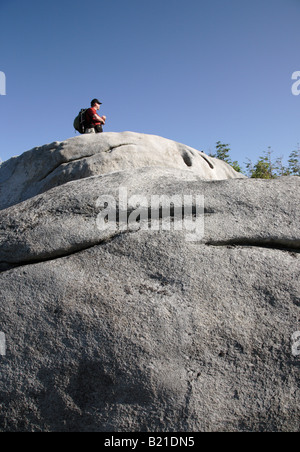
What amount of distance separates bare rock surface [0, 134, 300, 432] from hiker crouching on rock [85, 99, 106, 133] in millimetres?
4590

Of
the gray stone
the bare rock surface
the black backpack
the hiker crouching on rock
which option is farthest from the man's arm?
the bare rock surface

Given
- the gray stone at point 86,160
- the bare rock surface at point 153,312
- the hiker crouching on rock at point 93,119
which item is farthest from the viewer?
→ the hiker crouching on rock at point 93,119

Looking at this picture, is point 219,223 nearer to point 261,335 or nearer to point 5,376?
point 261,335

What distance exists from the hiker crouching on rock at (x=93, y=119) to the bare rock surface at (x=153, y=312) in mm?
4590

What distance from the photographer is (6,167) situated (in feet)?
27.0

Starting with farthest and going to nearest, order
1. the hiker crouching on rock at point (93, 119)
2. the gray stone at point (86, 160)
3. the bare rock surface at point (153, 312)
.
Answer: the hiker crouching on rock at point (93, 119) → the gray stone at point (86, 160) → the bare rock surface at point (153, 312)

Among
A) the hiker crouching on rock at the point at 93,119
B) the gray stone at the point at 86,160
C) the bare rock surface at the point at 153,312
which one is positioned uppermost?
the hiker crouching on rock at the point at 93,119

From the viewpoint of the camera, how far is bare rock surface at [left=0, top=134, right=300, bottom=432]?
2.50 metres

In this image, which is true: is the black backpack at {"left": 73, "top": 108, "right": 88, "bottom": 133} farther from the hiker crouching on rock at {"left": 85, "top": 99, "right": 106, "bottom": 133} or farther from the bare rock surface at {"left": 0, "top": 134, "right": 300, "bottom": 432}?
the bare rock surface at {"left": 0, "top": 134, "right": 300, "bottom": 432}

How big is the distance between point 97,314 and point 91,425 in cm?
72

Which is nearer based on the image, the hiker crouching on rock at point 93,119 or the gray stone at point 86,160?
the gray stone at point 86,160

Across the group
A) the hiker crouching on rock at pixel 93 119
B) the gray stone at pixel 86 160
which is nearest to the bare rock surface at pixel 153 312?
the gray stone at pixel 86 160

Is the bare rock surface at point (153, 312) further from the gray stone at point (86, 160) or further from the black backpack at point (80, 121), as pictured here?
the black backpack at point (80, 121)

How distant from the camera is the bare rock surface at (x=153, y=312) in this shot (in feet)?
8.20
